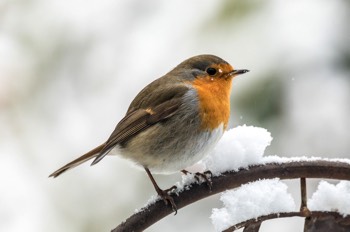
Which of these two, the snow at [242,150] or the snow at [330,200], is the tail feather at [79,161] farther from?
the snow at [330,200]

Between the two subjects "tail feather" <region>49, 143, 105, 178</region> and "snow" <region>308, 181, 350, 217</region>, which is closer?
"snow" <region>308, 181, 350, 217</region>

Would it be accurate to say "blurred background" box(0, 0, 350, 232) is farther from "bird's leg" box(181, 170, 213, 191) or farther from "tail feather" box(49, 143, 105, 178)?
"bird's leg" box(181, 170, 213, 191)

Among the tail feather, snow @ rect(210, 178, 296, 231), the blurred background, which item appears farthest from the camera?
the blurred background

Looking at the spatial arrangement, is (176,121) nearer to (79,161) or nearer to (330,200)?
(79,161)

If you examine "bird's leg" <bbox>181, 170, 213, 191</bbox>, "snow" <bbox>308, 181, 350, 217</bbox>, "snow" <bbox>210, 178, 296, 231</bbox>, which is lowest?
"snow" <bbox>308, 181, 350, 217</bbox>

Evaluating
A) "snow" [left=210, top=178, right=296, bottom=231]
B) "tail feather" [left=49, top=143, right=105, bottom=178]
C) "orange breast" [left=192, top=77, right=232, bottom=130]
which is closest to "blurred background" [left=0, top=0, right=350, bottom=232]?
"orange breast" [left=192, top=77, right=232, bottom=130]

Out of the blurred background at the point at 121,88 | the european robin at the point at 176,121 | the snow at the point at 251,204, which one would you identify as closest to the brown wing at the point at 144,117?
the european robin at the point at 176,121

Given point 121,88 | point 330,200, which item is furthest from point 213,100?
point 121,88
